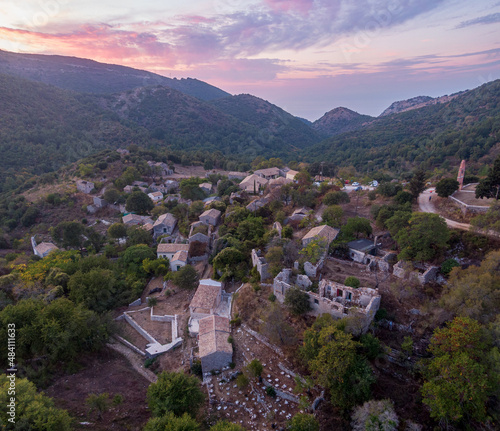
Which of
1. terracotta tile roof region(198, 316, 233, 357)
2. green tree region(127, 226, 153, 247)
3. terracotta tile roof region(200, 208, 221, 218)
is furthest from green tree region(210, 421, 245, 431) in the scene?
terracotta tile roof region(200, 208, 221, 218)

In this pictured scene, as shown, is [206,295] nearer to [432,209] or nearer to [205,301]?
[205,301]

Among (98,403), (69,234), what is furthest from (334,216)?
(69,234)

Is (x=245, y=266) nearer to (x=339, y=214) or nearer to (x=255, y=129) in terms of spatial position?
(x=339, y=214)

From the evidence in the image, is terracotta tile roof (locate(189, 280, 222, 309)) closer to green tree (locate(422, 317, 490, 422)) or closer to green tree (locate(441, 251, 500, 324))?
green tree (locate(422, 317, 490, 422))

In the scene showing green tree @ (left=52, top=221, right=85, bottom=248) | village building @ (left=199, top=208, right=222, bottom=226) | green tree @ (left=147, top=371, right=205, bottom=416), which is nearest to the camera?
green tree @ (left=147, top=371, right=205, bottom=416)

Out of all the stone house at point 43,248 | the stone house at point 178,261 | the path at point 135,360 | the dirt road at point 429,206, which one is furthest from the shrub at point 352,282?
the stone house at point 43,248

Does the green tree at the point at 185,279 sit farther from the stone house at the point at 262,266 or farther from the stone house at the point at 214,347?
the stone house at the point at 214,347

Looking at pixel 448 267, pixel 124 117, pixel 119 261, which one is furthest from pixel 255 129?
pixel 448 267
